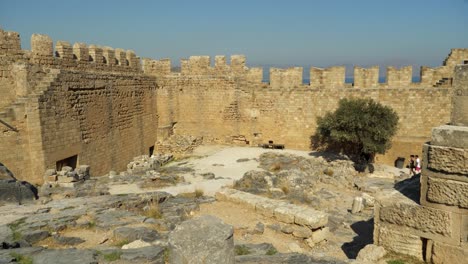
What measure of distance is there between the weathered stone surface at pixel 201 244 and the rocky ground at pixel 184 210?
3.32 ft

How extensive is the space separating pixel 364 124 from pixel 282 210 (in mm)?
7036

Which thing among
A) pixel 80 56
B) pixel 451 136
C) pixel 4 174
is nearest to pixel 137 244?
pixel 451 136

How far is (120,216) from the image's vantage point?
22.8ft

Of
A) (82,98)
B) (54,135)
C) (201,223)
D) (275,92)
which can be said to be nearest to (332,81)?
(275,92)

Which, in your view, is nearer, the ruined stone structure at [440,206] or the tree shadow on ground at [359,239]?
the ruined stone structure at [440,206]

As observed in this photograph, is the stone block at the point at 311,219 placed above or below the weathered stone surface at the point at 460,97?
below

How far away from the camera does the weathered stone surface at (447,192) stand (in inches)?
168

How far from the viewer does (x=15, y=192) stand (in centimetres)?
784

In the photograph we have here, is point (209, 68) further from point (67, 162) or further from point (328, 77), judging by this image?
point (67, 162)

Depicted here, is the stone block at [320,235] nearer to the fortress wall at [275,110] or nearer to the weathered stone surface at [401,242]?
the weathered stone surface at [401,242]

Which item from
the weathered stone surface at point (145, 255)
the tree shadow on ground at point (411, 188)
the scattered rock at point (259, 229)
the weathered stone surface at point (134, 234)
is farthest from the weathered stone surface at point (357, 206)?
the weathered stone surface at point (145, 255)

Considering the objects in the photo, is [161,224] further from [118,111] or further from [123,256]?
[118,111]

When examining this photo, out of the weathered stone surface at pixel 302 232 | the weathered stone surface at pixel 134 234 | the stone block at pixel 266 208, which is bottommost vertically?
the weathered stone surface at pixel 302 232

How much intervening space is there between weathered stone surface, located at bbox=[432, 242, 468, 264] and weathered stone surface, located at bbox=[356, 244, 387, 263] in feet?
1.90
